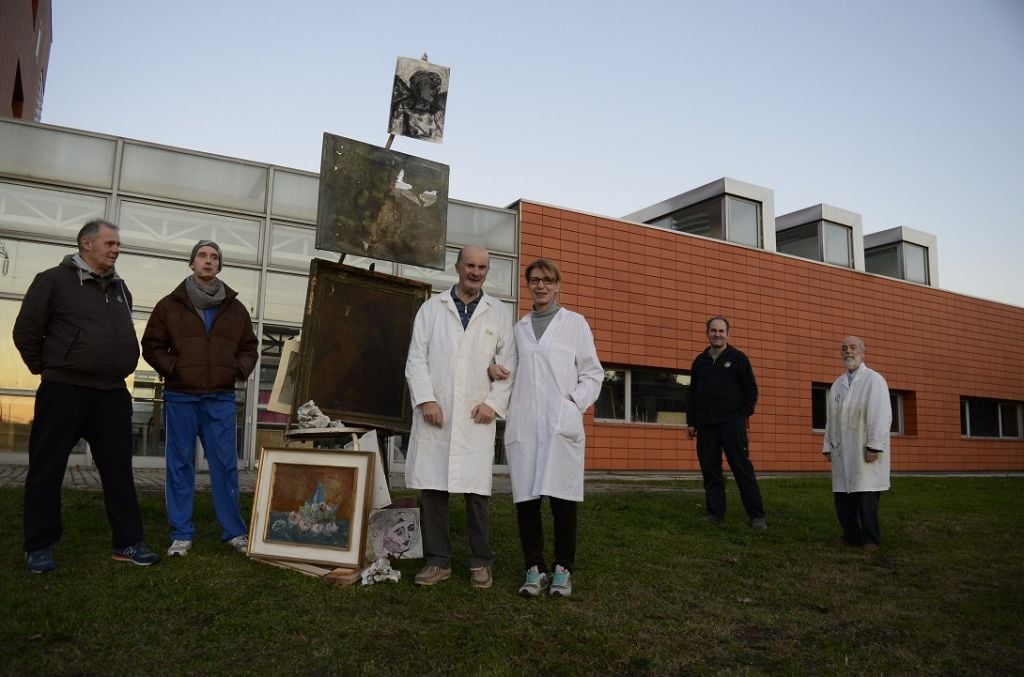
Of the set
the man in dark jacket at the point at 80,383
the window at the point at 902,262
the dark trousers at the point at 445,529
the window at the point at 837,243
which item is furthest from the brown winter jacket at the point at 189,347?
the window at the point at 902,262

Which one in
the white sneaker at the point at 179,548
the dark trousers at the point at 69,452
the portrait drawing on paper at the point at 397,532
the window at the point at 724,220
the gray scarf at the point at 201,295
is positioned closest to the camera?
the dark trousers at the point at 69,452

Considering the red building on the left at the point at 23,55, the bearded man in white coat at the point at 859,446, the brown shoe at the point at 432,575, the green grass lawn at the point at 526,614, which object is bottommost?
the green grass lawn at the point at 526,614

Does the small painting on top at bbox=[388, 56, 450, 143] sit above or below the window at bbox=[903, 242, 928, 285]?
below

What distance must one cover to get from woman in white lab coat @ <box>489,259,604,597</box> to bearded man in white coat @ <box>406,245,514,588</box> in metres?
0.13

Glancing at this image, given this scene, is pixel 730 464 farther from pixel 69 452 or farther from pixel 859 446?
pixel 69 452

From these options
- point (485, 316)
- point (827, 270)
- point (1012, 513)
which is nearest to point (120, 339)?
point (485, 316)

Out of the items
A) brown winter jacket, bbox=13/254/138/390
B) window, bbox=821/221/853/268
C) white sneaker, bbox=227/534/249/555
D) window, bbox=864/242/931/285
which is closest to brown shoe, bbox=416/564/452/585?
white sneaker, bbox=227/534/249/555

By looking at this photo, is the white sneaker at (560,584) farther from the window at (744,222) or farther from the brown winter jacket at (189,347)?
the window at (744,222)

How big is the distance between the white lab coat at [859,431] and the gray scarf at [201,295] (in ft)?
16.3

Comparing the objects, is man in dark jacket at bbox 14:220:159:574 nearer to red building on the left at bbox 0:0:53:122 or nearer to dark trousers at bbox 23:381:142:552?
dark trousers at bbox 23:381:142:552

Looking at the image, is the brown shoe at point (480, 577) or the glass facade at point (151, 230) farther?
the glass facade at point (151, 230)

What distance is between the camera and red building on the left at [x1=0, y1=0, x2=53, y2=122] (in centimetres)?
1316

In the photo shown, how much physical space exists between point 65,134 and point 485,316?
9.13m

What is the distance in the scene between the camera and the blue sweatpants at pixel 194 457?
15.3 ft
